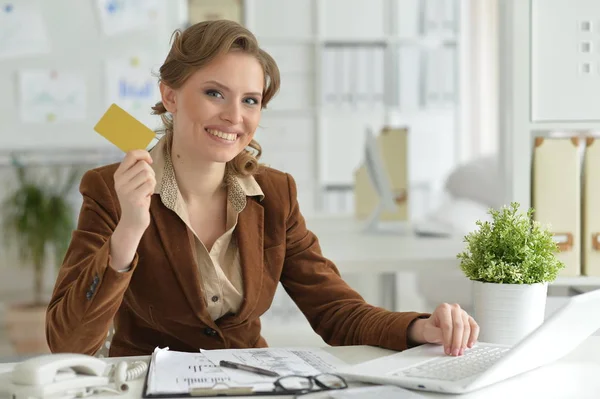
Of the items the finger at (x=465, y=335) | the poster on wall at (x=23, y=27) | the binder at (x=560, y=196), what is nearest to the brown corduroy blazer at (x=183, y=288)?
the finger at (x=465, y=335)

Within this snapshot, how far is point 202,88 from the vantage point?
1454 millimetres

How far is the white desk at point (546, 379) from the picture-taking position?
43.1 inches

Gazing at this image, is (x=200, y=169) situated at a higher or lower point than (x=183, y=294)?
higher

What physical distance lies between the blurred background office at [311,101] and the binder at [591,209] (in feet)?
3.51

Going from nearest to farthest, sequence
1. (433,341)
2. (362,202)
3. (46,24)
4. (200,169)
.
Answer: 1. (433,341)
2. (200,169)
3. (362,202)
4. (46,24)

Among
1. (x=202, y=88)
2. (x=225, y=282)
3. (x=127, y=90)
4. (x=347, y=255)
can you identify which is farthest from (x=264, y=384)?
(x=127, y=90)

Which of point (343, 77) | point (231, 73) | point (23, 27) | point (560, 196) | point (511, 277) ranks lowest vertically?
point (511, 277)

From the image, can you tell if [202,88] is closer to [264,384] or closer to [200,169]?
[200,169]

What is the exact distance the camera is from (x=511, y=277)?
4.43 feet

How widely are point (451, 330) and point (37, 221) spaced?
318 centimetres

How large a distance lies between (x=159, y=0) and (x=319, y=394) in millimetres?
3351

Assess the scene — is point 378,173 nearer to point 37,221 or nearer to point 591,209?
point 591,209

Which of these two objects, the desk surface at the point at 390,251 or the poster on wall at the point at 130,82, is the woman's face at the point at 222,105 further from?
the poster on wall at the point at 130,82

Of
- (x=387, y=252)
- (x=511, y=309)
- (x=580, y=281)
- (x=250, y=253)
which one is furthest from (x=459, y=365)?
(x=387, y=252)
